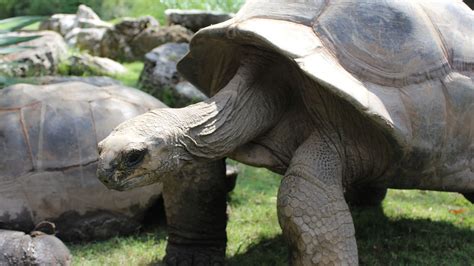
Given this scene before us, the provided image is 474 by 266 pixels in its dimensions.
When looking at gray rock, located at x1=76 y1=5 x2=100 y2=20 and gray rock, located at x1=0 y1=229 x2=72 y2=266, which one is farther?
gray rock, located at x1=76 y1=5 x2=100 y2=20

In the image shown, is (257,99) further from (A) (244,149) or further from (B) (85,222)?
(B) (85,222)

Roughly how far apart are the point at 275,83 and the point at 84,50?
845 centimetres

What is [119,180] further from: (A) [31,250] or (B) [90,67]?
(B) [90,67]

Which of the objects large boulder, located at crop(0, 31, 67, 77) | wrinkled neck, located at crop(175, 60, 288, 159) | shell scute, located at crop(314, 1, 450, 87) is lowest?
large boulder, located at crop(0, 31, 67, 77)

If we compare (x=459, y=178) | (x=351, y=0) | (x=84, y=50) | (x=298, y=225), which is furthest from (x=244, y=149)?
(x=84, y=50)

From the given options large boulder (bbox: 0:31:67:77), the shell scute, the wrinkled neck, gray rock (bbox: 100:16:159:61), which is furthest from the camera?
gray rock (bbox: 100:16:159:61)

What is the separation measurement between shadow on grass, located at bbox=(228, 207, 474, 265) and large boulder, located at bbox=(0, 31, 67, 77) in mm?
3871

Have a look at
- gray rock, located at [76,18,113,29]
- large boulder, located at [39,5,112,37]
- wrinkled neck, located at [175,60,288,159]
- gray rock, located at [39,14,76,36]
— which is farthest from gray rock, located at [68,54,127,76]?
wrinkled neck, located at [175,60,288,159]

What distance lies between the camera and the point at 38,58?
24.5ft

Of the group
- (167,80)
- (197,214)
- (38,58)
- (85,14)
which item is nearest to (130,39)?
(38,58)

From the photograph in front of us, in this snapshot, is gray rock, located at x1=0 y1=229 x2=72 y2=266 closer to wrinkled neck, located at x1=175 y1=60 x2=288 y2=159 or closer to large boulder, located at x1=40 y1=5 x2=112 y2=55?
wrinkled neck, located at x1=175 y1=60 x2=288 y2=159

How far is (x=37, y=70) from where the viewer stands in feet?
23.7

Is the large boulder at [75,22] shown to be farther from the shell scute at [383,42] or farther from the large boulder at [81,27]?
the shell scute at [383,42]

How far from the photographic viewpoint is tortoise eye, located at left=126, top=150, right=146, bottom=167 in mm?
2152
